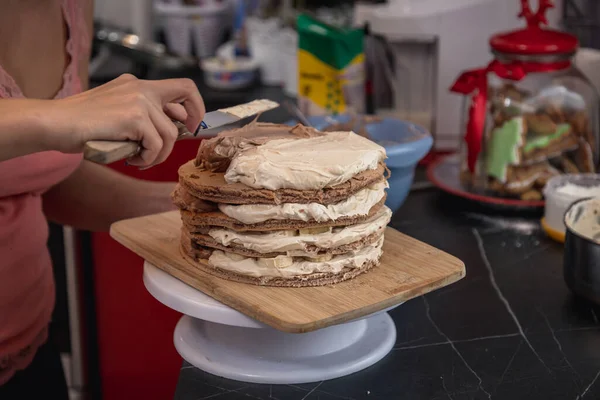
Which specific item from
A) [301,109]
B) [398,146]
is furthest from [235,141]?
[301,109]

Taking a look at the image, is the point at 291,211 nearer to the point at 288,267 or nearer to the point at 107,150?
the point at 288,267

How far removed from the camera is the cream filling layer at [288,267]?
40.6 inches

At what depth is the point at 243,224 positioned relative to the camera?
103cm

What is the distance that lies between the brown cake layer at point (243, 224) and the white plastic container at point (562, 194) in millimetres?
470

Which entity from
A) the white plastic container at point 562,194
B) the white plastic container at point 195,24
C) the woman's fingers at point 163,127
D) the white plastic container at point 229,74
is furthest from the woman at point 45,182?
the white plastic container at point 195,24

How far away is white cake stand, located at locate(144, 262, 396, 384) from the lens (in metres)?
1.02

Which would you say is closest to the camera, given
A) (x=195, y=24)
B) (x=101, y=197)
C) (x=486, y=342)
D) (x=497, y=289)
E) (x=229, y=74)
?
(x=486, y=342)

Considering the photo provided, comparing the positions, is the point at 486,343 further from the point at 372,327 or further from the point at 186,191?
the point at 186,191

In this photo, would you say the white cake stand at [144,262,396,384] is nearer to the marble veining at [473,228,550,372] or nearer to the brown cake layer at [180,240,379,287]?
the brown cake layer at [180,240,379,287]

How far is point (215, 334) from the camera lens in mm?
1098

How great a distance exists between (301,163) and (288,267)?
0.13 m

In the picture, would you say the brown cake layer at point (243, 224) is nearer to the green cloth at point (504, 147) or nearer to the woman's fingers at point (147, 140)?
the woman's fingers at point (147, 140)

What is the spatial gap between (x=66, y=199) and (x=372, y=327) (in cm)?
68

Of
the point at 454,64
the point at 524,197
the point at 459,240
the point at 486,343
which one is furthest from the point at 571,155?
the point at 486,343
